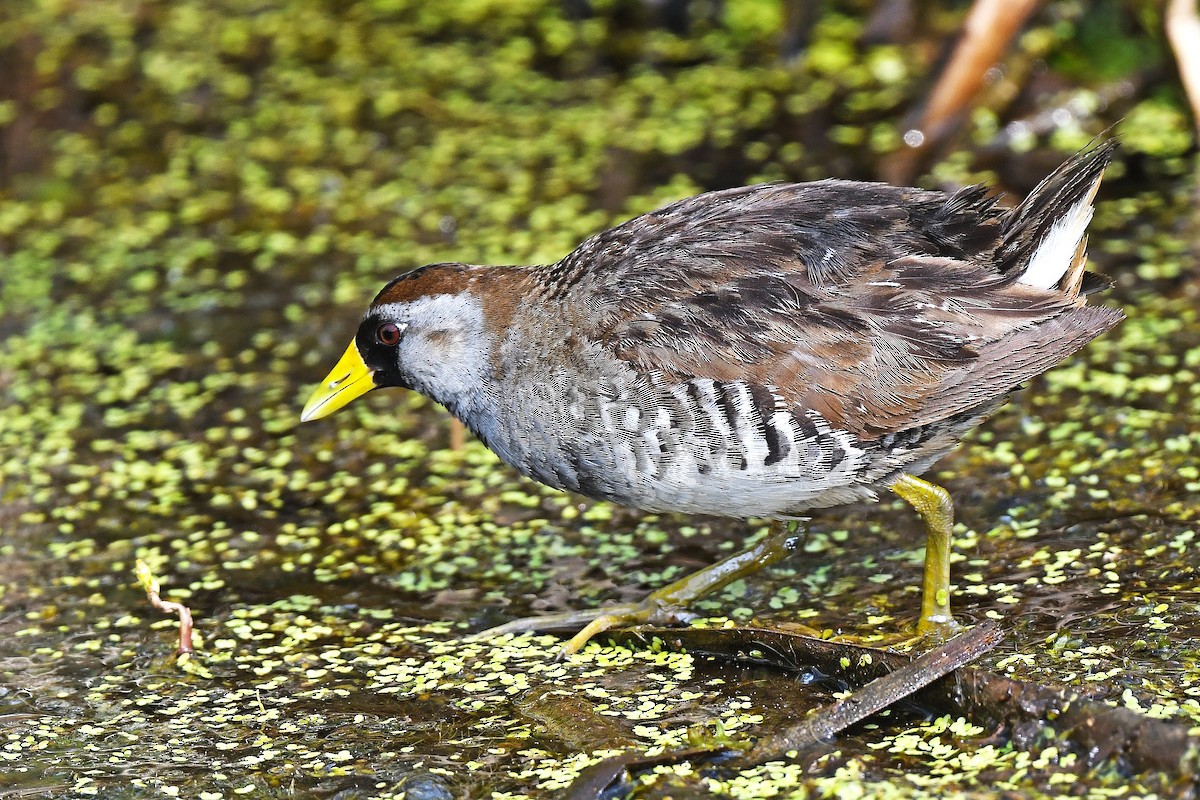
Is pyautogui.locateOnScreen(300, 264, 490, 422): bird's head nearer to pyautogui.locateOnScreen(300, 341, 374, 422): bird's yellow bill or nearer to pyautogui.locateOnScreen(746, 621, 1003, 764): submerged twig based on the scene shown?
pyautogui.locateOnScreen(300, 341, 374, 422): bird's yellow bill

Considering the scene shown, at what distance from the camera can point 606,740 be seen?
3896 mm

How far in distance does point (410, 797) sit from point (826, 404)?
1448 millimetres

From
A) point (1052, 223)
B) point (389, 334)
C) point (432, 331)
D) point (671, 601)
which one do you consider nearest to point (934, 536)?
point (671, 601)

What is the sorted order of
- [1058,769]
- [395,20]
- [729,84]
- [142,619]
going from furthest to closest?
[395,20]
[729,84]
[142,619]
[1058,769]

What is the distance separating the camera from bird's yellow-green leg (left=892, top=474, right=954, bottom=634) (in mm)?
4254

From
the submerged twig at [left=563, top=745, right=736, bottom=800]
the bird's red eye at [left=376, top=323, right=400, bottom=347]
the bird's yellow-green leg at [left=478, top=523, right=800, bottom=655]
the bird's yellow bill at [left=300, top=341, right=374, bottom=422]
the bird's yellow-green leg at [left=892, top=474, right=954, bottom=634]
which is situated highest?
the bird's red eye at [left=376, top=323, right=400, bottom=347]

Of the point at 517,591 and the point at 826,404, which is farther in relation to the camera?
the point at 517,591

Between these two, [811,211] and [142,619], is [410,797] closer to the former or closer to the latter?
[142,619]

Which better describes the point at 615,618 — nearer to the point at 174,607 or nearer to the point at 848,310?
the point at 848,310

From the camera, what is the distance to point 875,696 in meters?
3.79

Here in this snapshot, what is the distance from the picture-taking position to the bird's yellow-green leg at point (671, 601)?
4449mm

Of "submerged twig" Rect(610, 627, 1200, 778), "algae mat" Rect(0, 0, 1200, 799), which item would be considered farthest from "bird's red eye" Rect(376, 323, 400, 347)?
"submerged twig" Rect(610, 627, 1200, 778)

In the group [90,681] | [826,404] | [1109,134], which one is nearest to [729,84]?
[1109,134]

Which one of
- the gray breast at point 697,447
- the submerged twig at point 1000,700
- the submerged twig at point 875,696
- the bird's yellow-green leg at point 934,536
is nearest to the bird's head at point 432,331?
the gray breast at point 697,447
